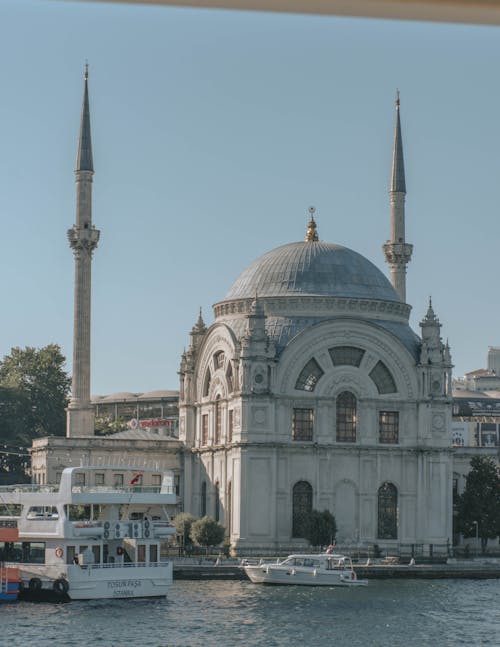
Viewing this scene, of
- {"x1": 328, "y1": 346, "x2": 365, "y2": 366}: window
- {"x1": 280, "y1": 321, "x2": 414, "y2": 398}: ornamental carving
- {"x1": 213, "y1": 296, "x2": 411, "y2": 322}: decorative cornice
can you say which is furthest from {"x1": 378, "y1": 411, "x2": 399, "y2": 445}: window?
{"x1": 213, "y1": 296, "x2": 411, "y2": 322}: decorative cornice

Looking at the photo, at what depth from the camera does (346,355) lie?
7175 cm

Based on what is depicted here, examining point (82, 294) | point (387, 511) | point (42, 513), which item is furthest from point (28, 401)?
point (42, 513)

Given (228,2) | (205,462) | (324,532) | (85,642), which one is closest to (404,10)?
(228,2)

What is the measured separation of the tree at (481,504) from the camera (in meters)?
74.3

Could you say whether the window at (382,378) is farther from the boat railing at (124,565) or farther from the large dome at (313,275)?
the boat railing at (124,565)

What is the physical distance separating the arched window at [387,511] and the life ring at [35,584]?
82.0 feet

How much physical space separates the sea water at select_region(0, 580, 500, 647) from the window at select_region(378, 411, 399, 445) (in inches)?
575

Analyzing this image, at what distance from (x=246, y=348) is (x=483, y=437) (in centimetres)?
3057

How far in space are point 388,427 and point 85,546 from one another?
25065mm

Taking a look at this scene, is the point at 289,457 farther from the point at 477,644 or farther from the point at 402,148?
the point at 477,644

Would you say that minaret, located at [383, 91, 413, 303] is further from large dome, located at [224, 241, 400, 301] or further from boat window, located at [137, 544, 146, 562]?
boat window, located at [137, 544, 146, 562]

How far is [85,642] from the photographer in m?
40.6

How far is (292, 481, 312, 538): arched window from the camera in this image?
72312 millimetres

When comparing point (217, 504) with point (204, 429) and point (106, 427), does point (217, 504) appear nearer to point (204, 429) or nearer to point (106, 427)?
point (204, 429)
